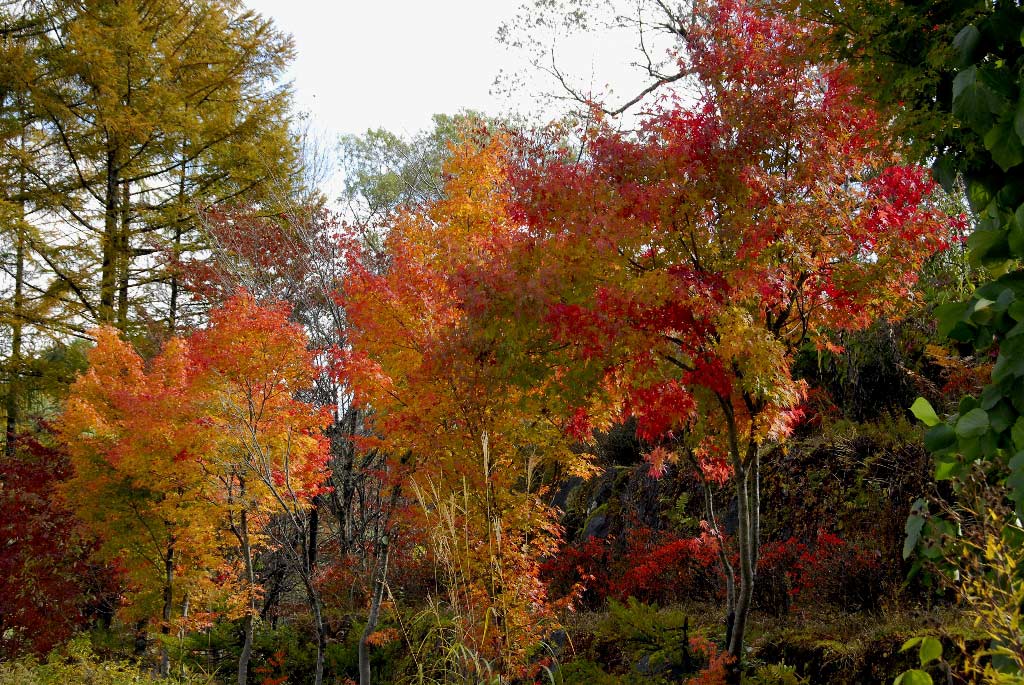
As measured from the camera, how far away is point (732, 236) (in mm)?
5500

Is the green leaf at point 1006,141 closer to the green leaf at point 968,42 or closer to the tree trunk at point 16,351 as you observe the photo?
the green leaf at point 968,42

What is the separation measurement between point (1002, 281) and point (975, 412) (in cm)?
23

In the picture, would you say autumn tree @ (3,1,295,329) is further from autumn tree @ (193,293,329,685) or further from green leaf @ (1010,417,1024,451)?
green leaf @ (1010,417,1024,451)

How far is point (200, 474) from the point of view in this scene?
1028cm

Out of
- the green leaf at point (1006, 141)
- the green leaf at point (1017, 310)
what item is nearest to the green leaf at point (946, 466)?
the green leaf at point (1017, 310)

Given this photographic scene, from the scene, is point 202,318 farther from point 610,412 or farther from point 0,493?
point 610,412

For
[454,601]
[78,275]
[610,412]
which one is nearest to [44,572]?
[78,275]

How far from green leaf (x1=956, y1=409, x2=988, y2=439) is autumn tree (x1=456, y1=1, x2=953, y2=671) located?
4.03m

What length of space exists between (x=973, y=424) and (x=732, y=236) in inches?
173

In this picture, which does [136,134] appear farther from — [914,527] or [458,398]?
[914,527]

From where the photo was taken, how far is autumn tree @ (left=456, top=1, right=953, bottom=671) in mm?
5398

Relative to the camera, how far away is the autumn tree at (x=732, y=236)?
5.40m

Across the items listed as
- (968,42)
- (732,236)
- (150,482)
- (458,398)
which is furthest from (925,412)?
(150,482)

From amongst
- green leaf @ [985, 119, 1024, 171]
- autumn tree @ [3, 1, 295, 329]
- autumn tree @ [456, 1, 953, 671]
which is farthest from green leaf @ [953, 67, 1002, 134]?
autumn tree @ [3, 1, 295, 329]
